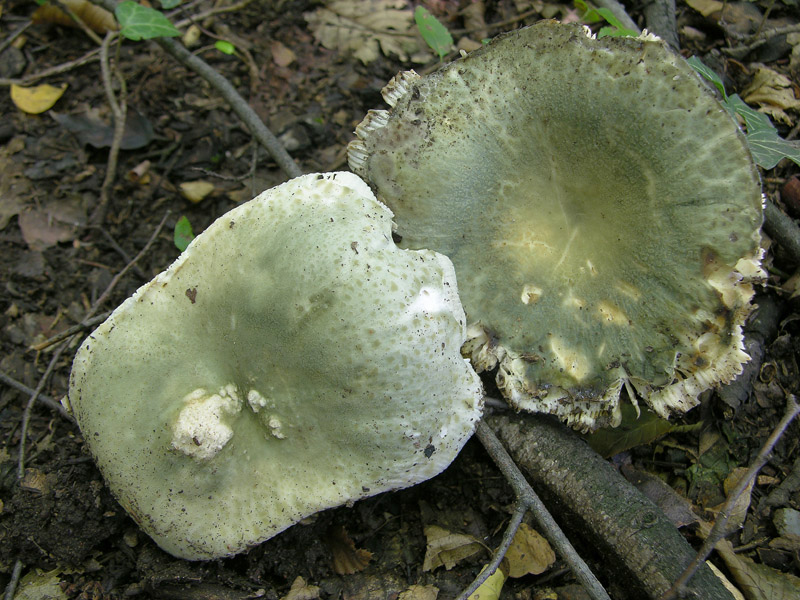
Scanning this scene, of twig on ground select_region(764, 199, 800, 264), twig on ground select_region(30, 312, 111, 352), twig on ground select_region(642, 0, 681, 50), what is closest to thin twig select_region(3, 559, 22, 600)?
twig on ground select_region(30, 312, 111, 352)

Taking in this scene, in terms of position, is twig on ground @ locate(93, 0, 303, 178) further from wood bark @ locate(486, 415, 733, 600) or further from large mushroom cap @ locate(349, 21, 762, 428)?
wood bark @ locate(486, 415, 733, 600)

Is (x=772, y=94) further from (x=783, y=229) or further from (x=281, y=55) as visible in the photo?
(x=281, y=55)

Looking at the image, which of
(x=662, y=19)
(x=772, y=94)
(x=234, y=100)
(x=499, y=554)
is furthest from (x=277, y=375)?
(x=772, y=94)

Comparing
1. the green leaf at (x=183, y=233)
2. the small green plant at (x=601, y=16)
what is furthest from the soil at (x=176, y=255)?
the small green plant at (x=601, y=16)

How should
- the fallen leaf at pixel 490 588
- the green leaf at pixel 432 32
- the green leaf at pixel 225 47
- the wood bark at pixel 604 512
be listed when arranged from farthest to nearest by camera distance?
the green leaf at pixel 225 47
the green leaf at pixel 432 32
the fallen leaf at pixel 490 588
the wood bark at pixel 604 512

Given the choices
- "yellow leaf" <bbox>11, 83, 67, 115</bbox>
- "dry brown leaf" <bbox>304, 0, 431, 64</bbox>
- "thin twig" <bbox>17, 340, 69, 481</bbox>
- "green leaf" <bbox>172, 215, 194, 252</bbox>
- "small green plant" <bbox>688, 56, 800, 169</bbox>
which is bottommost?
"thin twig" <bbox>17, 340, 69, 481</bbox>

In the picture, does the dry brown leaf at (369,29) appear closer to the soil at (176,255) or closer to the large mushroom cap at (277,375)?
the soil at (176,255)
